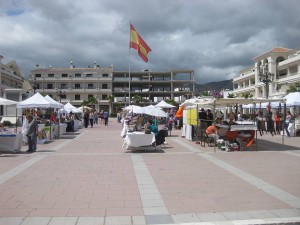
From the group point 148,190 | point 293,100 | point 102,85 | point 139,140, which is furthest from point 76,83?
point 148,190

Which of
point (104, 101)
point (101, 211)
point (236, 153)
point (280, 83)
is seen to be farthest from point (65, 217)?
point (104, 101)

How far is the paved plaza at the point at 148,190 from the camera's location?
5680mm

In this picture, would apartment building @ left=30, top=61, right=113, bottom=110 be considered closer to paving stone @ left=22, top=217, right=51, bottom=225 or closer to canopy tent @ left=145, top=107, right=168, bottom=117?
canopy tent @ left=145, top=107, right=168, bottom=117

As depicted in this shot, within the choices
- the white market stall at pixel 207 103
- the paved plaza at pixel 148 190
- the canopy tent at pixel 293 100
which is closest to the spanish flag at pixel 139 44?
the white market stall at pixel 207 103

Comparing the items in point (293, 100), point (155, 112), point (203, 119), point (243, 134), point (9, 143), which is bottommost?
point (9, 143)

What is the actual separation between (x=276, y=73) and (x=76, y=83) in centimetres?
4856

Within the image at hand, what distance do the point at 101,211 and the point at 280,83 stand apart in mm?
59094

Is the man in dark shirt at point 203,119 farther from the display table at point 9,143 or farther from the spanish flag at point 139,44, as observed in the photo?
the display table at point 9,143

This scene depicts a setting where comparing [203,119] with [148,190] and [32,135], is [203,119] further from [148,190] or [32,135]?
[148,190]

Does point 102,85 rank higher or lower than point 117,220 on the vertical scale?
higher

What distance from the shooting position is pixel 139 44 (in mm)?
26562

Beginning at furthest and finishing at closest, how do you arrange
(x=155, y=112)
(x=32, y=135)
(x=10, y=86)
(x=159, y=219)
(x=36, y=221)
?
(x=10, y=86) → (x=155, y=112) → (x=32, y=135) → (x=159, y=219) → (x=36, y=221)

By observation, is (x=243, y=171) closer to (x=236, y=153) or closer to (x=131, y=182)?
(x=131, y=182)

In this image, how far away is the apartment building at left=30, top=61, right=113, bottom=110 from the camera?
3531 inches
